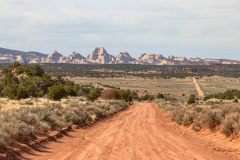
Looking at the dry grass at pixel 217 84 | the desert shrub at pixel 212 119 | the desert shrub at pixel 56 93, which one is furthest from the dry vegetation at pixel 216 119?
the dry grass at pixel 217 84

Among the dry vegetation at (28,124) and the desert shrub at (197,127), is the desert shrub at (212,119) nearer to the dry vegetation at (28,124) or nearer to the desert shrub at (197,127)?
the desert shrub at (197,127)

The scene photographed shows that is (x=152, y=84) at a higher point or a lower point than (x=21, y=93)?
lower

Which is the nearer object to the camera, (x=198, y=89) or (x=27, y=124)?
(x=27, y=124)

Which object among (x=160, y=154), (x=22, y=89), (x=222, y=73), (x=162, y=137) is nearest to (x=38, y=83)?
(x=22, y=89)

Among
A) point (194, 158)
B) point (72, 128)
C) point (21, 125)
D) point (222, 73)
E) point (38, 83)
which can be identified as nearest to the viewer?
point (194, 158)

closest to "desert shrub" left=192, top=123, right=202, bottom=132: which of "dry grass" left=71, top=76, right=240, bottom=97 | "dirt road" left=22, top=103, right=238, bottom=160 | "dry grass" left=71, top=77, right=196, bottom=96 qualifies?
"dirt road" left=22, top=103, right=238, bottom=160

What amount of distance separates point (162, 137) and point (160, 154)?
7.16 meters

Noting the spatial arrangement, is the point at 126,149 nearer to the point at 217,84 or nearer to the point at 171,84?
the point at 171,84

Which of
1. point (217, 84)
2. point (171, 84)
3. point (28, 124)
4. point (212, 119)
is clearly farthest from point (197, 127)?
point (217, 84)

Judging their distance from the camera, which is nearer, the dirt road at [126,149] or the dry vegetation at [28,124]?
the dirt road at [126,149]

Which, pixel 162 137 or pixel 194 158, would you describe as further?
pixel 162 137

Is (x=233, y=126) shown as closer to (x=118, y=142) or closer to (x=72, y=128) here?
(x=118, y=142)

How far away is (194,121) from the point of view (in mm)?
31562

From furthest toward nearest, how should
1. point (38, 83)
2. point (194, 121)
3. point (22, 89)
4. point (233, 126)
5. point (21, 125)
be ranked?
1. point (38, 83)
2. point (22, 89)
3. point (194, 121)
4. point (233, 126)
5. point (21, 125)
